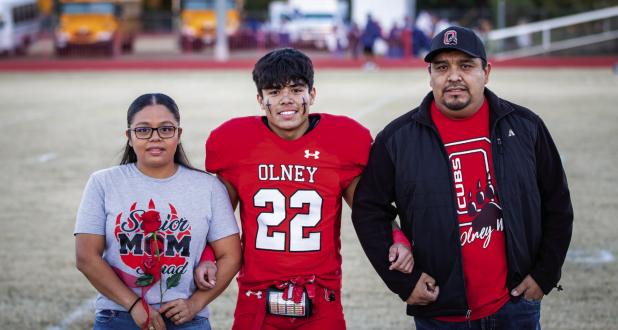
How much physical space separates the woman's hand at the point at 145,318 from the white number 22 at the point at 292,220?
0.49 m

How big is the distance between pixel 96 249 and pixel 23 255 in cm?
414

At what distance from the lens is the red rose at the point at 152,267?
148 inches

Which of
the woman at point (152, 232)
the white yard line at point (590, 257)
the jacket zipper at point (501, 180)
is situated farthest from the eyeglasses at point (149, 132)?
the white yard line at point (590, 257)

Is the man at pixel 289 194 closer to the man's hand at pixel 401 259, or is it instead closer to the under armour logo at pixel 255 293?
the under armour logo at pixel 255 293

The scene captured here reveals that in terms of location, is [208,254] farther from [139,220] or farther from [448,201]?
[448,201]

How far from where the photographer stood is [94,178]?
12.6 ft

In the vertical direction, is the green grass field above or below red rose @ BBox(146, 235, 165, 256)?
below

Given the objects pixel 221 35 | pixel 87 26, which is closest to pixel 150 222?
pixel 221 35

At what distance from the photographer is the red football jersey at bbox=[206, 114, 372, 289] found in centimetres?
391

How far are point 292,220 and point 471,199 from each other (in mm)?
722

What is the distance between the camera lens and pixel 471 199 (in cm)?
371

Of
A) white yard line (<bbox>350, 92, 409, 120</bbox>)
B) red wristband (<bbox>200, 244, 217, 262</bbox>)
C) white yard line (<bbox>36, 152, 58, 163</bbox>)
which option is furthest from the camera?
white yard line (<bbox>350, 92, 409, 120</bbox>)

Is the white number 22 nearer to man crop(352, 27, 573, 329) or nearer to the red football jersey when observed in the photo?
the red football jersey

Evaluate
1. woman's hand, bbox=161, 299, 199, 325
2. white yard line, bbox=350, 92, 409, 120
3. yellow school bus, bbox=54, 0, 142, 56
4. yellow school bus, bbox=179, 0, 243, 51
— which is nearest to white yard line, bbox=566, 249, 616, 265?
woman's hand, bbox=161, 299, 199, 325
